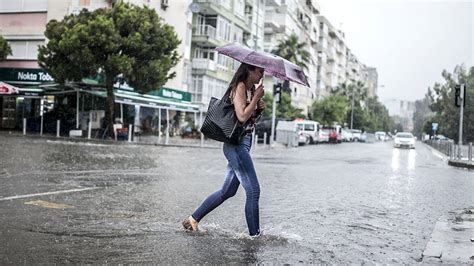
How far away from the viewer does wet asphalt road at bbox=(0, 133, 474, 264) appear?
180 inches

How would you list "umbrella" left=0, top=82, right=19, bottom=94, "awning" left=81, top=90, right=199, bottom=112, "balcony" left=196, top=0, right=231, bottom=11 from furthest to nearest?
"balcony" left=196, top=0, right=231, bottom=11, "awning" left=81, top=90, right=199, bottom=112, "umbrella" left=0, top=82, right=19, bottom=94

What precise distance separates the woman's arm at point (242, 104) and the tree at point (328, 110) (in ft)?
229

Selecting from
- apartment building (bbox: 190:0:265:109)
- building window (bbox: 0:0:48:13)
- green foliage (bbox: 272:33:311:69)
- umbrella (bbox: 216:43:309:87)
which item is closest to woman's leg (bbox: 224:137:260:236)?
umbrella (bbox: 216:43:309:87)

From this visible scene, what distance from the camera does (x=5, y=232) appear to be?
4.92 meters

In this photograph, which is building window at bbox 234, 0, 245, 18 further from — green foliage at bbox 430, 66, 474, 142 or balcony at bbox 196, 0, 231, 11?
green foliage at bbox 430, 66, 474, 142

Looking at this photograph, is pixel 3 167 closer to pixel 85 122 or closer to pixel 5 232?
pixel 5 232

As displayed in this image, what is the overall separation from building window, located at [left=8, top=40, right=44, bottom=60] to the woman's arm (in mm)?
34337

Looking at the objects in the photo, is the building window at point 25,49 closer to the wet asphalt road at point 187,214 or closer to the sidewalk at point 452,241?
the wet asphalt road at point 187,214

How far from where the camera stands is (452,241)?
5641mm

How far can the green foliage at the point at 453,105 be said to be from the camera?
38156 millimetres

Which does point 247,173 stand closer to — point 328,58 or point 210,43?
point 210,43

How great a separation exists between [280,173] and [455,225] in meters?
7.68

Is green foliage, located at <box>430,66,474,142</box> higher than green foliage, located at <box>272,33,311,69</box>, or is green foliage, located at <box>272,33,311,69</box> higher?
green foliage, located at <box>272,33,311,69</box>

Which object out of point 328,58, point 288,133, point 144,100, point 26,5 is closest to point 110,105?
A: point 144,100
